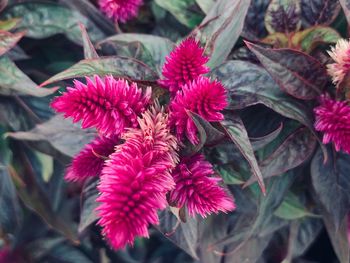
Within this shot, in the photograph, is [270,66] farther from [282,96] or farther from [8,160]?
[8,160]

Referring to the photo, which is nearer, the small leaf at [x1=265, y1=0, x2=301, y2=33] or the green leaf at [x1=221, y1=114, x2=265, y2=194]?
the green leaf at [x1=221, y1=114, x2=265, y2=194]

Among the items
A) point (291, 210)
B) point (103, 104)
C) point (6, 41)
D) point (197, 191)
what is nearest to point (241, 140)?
point (197, 191)

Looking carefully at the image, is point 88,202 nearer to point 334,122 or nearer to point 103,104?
point 103,104

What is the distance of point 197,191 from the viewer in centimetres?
64

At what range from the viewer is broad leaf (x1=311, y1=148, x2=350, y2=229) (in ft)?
2.86

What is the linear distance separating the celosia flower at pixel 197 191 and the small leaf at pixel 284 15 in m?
0.36

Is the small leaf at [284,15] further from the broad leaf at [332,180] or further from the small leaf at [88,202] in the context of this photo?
the small leaf at [88,202]

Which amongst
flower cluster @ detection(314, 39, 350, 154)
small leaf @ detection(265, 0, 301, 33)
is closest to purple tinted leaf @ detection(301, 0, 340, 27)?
small leaf @ detection(265, 0, 301, 33)

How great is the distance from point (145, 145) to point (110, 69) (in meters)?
0.18

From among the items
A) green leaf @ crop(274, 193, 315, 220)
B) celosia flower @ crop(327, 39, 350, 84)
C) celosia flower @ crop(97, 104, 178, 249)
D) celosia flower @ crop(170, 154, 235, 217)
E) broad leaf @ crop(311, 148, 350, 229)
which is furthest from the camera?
green leaf @ crop(274, 193, 315, 220)

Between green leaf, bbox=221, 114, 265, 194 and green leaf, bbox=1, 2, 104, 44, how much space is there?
45 cm

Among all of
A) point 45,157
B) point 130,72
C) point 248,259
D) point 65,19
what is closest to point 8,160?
point 45,157

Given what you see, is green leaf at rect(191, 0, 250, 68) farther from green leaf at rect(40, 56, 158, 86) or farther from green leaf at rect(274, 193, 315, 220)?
green leaf at rect(274, 193, 315, 220)

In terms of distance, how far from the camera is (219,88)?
0.62 metres
